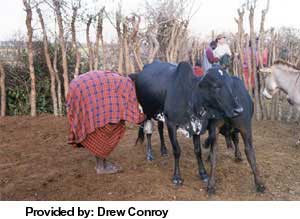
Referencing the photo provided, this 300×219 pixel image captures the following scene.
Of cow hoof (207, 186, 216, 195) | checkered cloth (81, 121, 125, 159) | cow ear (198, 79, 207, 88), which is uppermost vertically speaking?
cow ear (198, 79, 207, 88)

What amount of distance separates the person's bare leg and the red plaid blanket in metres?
0.46

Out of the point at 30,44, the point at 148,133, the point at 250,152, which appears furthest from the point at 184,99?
the point at 30,44

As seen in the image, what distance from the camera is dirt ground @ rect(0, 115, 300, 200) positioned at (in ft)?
12.5

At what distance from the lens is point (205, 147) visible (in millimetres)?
5375

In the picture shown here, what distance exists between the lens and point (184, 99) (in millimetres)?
3967

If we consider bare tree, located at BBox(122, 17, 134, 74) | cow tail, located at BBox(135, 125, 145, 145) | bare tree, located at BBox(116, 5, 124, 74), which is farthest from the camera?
Answer: bare tree, located at BBox(122, 17, 134, 74)

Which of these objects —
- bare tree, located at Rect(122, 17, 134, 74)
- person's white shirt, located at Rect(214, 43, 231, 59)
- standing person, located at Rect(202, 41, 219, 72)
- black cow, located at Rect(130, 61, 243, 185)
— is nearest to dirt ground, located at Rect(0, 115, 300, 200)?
black cow, located at Rect(130, 61, 243, 185)

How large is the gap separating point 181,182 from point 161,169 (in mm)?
580

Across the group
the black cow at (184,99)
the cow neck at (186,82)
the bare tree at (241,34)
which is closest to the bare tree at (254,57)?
the bare tree at (241,34)

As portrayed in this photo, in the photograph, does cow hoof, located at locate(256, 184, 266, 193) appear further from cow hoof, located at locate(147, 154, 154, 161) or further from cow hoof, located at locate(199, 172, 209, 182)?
cow hoof, located at locate(147, 154, 154, 161)

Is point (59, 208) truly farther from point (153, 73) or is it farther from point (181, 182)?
point (153, 73)

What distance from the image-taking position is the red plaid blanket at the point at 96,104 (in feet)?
13.2

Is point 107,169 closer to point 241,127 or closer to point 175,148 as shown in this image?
point 175,148

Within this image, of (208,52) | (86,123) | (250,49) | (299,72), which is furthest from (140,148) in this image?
(250,49)
